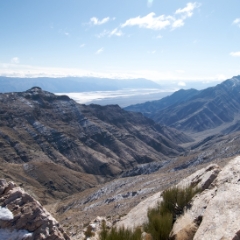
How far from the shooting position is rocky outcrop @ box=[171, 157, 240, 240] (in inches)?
285

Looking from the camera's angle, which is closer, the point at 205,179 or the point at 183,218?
the point at 183,218

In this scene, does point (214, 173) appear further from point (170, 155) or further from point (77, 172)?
point (170, 155)

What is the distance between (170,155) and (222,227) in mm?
141925

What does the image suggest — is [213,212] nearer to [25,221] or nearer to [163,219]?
[163,219]

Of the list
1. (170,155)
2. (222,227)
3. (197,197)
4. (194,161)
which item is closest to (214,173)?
(197,197)

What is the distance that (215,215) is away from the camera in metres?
8.20

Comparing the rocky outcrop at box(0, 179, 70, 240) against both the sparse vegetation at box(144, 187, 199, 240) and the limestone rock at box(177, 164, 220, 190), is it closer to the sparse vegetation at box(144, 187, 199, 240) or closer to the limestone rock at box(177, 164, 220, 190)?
the sparse vegetation at box(144, 187, 199, 240)

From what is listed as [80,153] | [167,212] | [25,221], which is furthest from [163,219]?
[80,153]

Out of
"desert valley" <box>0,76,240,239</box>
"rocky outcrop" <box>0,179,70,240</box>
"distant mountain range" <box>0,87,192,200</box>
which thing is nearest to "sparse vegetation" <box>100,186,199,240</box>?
"rocky outcrop" <box>0,179,70,240</box>

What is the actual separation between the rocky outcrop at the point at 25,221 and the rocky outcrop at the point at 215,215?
3.84 meters

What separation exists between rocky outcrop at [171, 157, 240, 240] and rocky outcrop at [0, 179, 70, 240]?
12.6 feet

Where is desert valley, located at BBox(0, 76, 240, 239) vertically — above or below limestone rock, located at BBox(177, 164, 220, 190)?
below

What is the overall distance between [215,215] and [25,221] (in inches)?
229

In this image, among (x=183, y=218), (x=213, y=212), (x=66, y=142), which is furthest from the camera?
(x=66, y=142)
